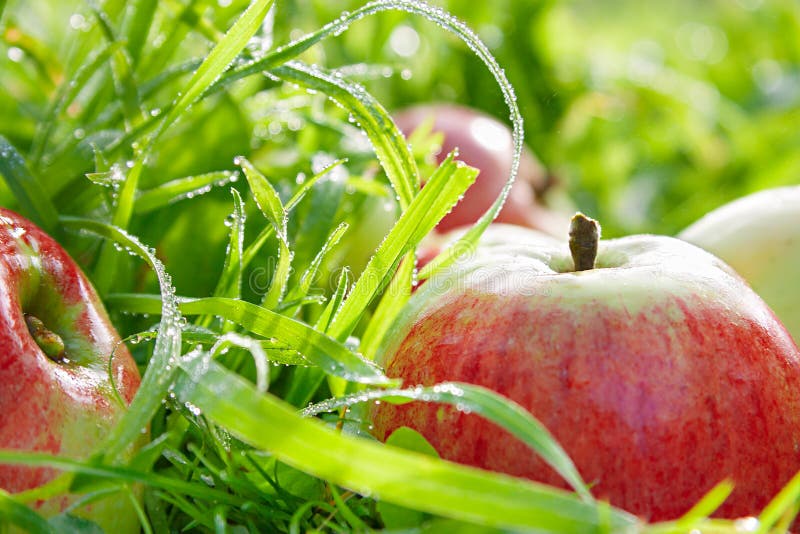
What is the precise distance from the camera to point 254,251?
2.31 ft

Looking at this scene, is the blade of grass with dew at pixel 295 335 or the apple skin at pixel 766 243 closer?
the blade of grass with dew at pixel 295 335

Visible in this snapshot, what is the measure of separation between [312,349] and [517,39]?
1372mm

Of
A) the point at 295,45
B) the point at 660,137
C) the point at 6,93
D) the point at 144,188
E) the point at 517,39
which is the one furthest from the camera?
the point at 660,137

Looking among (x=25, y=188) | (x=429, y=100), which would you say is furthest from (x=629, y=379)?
(x=429, y=100)

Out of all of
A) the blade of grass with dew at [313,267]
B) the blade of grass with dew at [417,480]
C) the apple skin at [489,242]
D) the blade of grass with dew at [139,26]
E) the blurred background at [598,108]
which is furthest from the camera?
the blurred background at [598,108]

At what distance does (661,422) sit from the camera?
54 cm

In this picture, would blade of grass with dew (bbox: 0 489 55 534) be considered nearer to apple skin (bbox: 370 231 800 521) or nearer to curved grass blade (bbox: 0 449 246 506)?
curved grass blade (bbox: 0 449 246 506)

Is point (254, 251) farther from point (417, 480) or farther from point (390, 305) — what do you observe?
point (417, 480)

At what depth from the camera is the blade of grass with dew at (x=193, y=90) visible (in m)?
0.67

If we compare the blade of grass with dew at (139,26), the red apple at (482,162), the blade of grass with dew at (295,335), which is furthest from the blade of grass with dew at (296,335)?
the red apple at (482,162)

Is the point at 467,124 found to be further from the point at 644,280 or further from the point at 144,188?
the point at 644,280

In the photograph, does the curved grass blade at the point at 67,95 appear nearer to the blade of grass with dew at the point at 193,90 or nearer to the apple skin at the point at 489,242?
the blade of grass with dew at the point at 193,90

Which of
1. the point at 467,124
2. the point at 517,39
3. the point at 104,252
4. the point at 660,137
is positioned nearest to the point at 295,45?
the point at 104,252

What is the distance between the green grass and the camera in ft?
1.43
